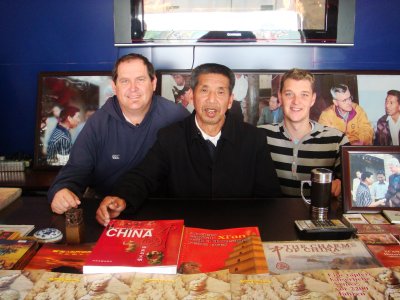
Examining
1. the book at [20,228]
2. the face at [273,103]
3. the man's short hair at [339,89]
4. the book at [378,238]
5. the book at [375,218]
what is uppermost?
the man's short hair at [339,89]

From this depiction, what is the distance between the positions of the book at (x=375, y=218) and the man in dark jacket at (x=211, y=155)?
53 cm

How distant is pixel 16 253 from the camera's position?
40.8 inches

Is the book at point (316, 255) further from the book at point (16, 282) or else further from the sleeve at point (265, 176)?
the sleeve at point (265, 176)

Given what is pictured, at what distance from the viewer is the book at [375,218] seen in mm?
1272

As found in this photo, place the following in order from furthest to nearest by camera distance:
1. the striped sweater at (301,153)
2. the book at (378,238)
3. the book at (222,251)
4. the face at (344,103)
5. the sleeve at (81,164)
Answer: the face at (344,103) < the striped sweater at (301,153) < the sleeve at (81,164) < the book at (378,238) < the book at (222,251)

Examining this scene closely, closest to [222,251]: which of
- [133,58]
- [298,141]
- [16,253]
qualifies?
[16,253]

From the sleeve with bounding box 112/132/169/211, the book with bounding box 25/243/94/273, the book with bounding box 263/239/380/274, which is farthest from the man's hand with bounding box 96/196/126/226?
the book with bounding box 263/239/380/274

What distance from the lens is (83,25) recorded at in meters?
2.75

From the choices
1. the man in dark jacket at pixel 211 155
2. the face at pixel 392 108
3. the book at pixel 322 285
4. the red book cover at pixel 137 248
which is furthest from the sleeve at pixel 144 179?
the face at pixel 392 108

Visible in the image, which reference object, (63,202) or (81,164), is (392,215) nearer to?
(63,202)

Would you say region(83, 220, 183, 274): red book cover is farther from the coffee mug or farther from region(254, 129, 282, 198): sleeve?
region(254, 129, 282, 198): sleeve

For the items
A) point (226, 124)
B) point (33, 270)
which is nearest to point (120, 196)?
point (33, 270)

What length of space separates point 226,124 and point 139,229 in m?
0.84

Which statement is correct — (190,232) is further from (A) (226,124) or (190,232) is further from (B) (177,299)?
(A) (226,124)
